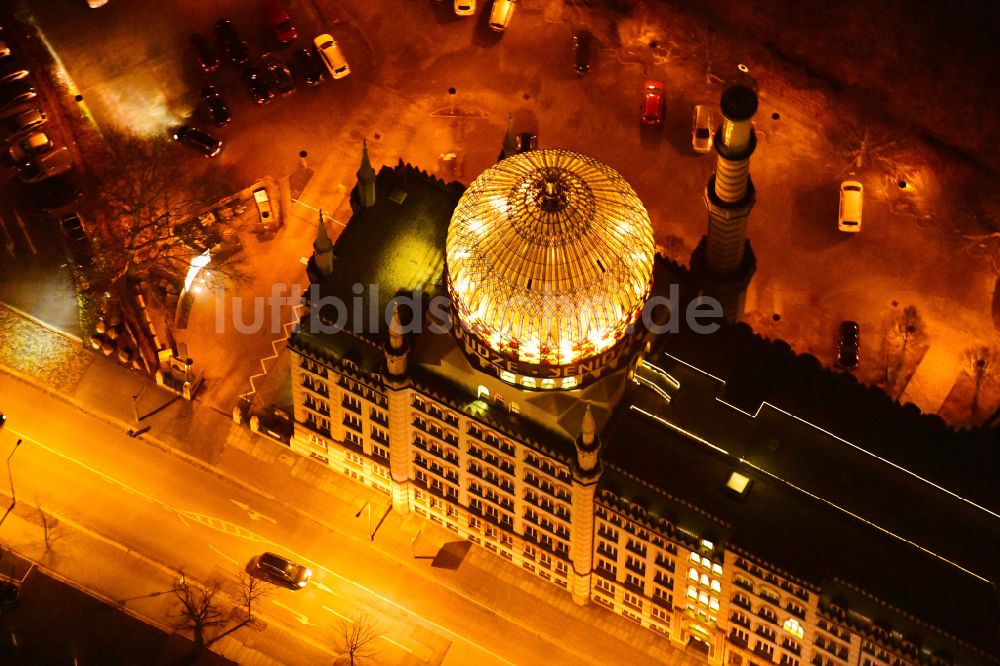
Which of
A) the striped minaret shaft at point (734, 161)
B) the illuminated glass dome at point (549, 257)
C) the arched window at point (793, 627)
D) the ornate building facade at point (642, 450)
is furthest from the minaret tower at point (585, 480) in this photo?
the striped minaret shaft at point (734, 161)

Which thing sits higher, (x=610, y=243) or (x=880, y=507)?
(x=610, y=243)

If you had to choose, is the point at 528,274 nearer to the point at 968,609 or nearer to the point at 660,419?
the point at 660,419

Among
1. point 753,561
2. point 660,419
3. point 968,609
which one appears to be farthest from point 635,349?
point 968,609

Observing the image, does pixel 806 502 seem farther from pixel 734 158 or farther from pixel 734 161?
pixel 734 158

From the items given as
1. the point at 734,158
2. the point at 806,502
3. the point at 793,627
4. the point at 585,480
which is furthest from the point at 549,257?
the point at 793,627

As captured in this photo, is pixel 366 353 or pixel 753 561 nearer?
pixel 753 561

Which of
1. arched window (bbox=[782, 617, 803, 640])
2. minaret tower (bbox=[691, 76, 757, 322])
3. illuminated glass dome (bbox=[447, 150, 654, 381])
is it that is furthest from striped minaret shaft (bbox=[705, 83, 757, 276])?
arched window (bbox=[782, 617, 803, 640])

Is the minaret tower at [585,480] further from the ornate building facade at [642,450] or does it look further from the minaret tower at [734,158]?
the minaret tower at [734,158]
